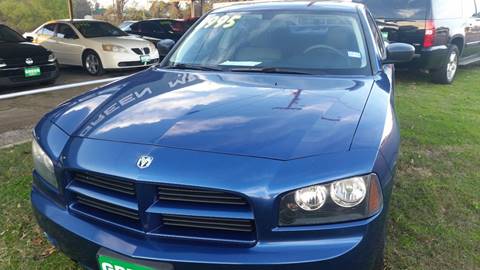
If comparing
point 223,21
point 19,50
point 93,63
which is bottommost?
point 93,63

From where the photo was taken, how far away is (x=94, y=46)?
412 inches

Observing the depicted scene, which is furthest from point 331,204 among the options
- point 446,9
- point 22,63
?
point 22,63

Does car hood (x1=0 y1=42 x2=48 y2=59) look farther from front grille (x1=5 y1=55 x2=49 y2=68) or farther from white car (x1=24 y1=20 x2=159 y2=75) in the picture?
white car (x1=24 y1=20 x2=159 y2=75)

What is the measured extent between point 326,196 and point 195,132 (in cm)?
66

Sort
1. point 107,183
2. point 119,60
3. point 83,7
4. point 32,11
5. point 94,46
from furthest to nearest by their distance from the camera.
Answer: point 83,7
point 32,11
point 94,46
point 119,60
point 107,183

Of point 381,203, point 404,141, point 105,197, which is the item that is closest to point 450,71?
point 404,141

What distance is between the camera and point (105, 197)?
6.27ft

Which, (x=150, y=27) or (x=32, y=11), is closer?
(x=150, y=27)

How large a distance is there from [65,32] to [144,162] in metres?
10.8

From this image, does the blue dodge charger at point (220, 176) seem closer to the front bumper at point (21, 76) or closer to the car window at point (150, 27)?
the front bumper at point (21, 76)

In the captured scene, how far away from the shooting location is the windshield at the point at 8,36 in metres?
8.80

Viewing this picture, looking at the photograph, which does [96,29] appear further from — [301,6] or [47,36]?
[301,6]

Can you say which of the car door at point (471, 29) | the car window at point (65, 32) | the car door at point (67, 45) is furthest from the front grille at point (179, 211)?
the car window at point (65, 32)

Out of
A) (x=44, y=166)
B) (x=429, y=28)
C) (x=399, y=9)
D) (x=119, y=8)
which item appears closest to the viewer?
(x=44, y=166)
